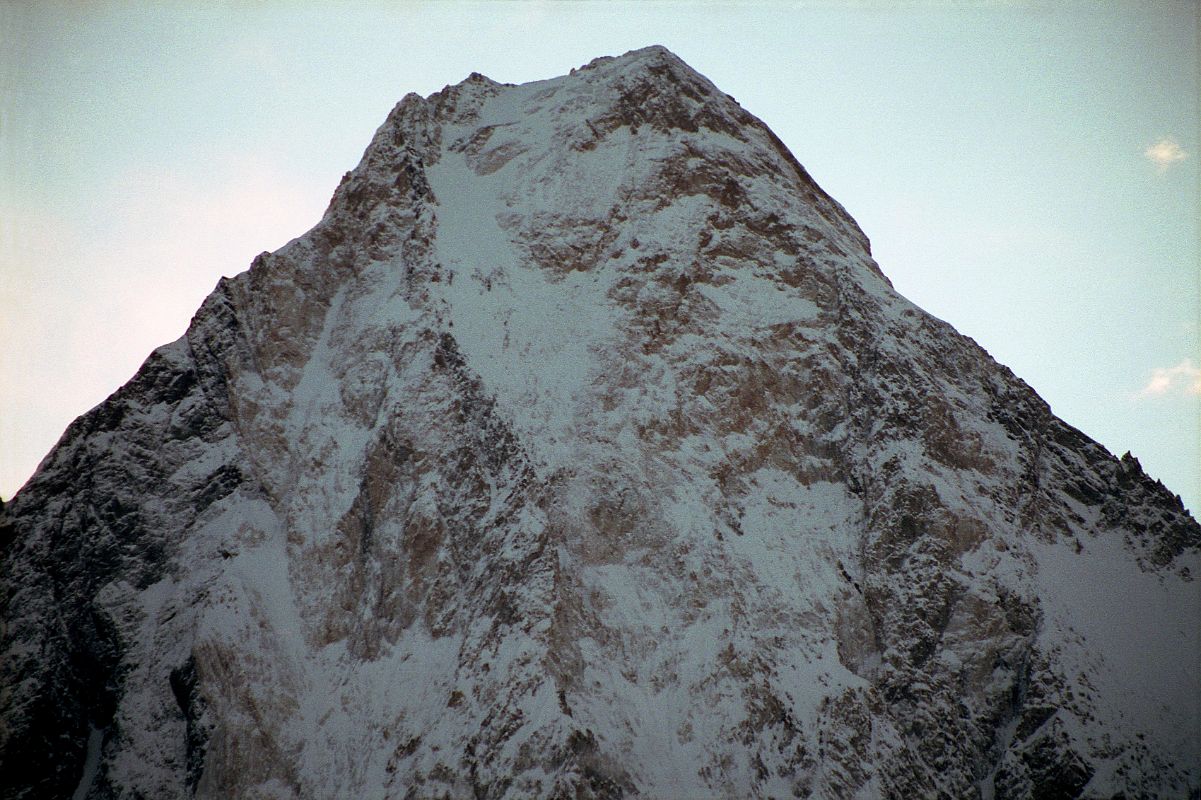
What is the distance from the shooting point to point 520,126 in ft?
216

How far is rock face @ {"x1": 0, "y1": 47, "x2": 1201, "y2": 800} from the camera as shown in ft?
128

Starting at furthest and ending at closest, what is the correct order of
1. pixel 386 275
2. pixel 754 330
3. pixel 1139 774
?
pixel 386 275, pixel 754 330, pixel 1139 774

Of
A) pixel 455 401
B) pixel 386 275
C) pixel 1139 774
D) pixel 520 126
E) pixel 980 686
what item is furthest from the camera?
pixel 520 126

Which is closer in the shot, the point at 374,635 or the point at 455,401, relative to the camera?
the point at 374,635

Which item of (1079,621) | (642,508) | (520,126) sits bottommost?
(1079,621)

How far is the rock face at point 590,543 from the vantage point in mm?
39000

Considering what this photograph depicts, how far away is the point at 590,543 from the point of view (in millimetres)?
43906

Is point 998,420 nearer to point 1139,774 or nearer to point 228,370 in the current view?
point 1139,774

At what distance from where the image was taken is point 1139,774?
3700cm

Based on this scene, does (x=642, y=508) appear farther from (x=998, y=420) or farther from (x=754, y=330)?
(x=998, y=420)

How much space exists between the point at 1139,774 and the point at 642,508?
21.8 meters

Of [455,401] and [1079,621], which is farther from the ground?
[455,401]

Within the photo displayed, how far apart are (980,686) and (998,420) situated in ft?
48.6

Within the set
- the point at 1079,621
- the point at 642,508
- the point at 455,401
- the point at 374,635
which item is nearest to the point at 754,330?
the point at 642,508
